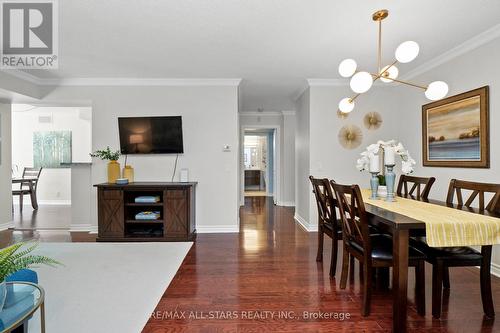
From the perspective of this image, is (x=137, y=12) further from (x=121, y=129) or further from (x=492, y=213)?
(x=492, y=213)

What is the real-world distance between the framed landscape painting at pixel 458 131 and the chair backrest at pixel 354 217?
1.90 meters

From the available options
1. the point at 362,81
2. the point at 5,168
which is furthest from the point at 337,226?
the point at 5,168

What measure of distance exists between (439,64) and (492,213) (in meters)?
2.50

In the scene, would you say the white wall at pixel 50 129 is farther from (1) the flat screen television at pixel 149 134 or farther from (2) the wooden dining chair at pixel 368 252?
(2) the wooden dining chair at pixel 368 252

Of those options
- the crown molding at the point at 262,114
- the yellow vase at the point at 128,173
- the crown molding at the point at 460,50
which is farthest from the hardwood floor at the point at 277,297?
the crown molding at the point at 262,114

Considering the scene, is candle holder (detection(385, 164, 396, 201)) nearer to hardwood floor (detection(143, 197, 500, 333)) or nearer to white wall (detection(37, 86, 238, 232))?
hardwood floor (detection(143, 197, 500, 333))

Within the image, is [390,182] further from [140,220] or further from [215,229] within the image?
[140,220]

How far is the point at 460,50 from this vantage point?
3.18 meters

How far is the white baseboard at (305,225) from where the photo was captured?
442cm

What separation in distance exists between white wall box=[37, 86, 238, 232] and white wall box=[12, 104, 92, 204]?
3.62 meters

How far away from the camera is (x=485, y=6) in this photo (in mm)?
2342

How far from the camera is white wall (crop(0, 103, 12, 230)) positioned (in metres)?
4.68

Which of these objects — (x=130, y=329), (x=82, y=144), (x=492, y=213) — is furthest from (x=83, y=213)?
(x=492, y=213)

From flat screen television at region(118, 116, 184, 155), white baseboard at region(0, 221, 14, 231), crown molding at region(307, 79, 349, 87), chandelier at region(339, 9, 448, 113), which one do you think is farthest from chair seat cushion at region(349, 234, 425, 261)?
white baseboard at region(0, 221, 14, 231)
